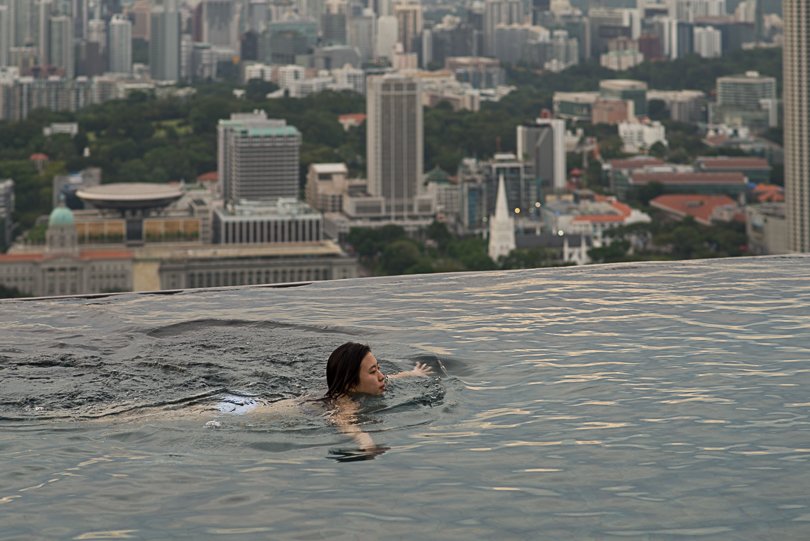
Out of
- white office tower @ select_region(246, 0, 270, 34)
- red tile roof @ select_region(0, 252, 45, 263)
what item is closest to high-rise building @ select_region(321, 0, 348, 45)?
white office tower @ select_region(246, 0, 270, 34)

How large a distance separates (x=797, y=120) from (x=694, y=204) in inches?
138

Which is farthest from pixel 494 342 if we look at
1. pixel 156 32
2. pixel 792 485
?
pixel 156 32

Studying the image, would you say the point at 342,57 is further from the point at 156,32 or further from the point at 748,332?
the point at 748,332

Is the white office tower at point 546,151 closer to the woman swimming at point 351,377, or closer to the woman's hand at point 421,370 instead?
the woman's hand at point 421,370

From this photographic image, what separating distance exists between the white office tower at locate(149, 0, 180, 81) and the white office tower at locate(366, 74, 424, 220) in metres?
11.4

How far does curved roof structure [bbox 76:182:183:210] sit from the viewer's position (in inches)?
1265

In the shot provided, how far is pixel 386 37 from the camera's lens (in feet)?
176

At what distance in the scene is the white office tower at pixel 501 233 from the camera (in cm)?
3173

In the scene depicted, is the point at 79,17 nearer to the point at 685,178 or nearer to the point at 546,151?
the point at 546,151

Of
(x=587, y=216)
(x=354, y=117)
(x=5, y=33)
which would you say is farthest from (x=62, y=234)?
(x=5, y=33)

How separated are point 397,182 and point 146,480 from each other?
112ft


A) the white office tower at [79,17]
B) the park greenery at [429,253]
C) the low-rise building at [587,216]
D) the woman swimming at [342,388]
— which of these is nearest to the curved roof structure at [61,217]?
the park greenery at [429,253]

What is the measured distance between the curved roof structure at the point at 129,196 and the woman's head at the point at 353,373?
29859 millimetres

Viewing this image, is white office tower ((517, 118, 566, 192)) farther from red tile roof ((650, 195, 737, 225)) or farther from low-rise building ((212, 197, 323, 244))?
low-rise building ((212, 197, 323, 244))
